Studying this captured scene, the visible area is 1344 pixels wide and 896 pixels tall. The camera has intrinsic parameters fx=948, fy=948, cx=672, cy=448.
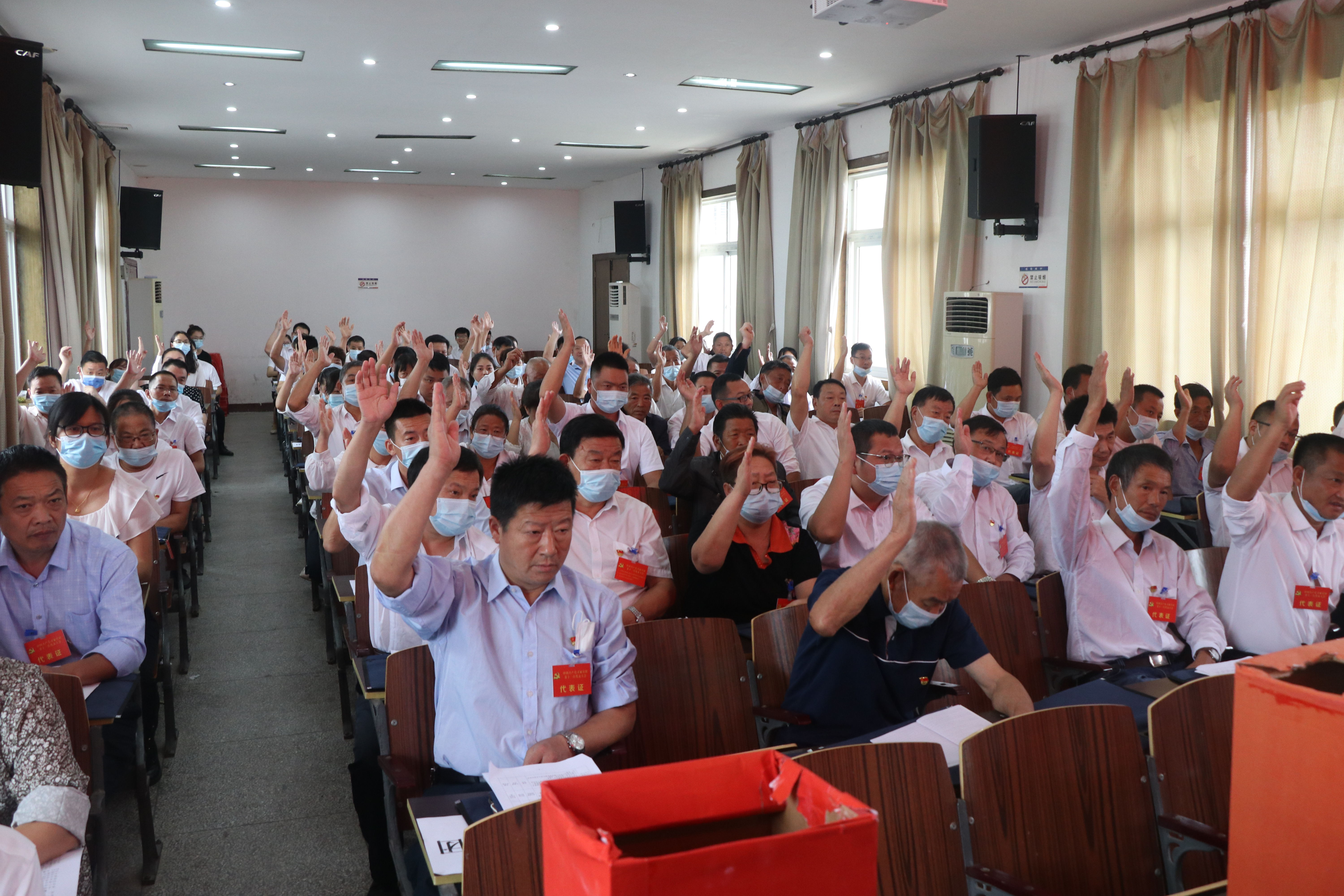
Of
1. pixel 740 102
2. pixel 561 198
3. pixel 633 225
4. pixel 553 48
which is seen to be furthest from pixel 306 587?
pixel 561 198

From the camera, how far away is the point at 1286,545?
3.44m

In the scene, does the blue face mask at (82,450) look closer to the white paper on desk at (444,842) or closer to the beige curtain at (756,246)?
the white paper on desk at (444,842)

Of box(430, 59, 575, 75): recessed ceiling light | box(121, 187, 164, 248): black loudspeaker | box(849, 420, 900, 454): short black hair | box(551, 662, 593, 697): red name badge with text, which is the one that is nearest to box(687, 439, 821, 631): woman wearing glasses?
box(849, 420, 900, 454): short black hair

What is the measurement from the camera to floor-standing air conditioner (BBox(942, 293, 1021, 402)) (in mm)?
7562

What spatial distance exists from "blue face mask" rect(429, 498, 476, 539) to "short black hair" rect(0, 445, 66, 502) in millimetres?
1075

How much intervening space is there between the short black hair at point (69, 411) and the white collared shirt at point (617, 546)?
2094mm

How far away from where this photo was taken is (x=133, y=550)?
142 inches

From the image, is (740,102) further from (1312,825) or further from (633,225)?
(1312,825)

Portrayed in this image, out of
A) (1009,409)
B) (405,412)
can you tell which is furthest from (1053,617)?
(1009,409)

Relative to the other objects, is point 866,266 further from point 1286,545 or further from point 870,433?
point 1286,545

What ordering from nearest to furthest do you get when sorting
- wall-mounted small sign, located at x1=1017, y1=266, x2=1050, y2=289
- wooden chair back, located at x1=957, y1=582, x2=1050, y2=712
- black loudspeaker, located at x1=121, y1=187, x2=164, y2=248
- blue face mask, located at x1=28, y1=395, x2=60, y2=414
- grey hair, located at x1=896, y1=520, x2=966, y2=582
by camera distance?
grey hair, located at x1=896, y1=520, x2=966, y2=582, wooden chair back, located at x1=957, y1=582, x2=1050, y2=712, blue face mask, located at x1=28, y1=395, x2=60, y2=414, wall-mounted small sign, located at x1=1017, y1=266, x2=1050, y2=289, black loudspeaker, located at x1=121, y1=187, x2=164, y2=248

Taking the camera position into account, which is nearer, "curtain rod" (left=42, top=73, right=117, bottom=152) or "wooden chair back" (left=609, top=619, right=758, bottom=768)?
"wooden chair back" (left=609, top=619, right=758, bottom=768)

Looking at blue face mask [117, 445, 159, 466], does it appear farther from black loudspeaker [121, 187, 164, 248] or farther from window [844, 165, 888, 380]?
black loudspeaker [121, 187, 164, 248]

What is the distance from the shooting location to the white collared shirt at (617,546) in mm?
3529
